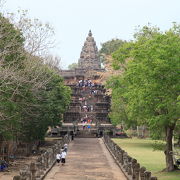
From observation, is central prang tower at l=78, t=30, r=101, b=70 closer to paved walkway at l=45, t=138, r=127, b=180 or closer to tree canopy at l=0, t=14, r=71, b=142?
tree canopy at l=0, t=14, r=71, b=142

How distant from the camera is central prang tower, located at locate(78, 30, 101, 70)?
3839 inches

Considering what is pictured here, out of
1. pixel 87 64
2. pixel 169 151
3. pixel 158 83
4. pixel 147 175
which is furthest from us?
pixel 87 64

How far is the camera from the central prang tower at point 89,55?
97500 mm

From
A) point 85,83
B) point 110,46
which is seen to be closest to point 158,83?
point 85,83

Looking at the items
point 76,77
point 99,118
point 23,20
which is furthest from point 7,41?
point 76,77

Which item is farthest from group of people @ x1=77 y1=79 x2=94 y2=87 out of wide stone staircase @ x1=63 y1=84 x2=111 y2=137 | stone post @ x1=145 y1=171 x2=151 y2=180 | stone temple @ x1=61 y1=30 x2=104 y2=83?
stone post @ x1=145 y1=171 x2=151 y2=180

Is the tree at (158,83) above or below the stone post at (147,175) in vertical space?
above

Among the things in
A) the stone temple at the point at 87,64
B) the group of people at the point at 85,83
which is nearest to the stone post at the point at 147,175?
the group of people at the point at 85,83

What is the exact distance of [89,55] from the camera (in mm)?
98438

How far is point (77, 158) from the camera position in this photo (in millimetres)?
34469

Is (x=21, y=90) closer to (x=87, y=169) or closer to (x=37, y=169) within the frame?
(x=87, y=169)

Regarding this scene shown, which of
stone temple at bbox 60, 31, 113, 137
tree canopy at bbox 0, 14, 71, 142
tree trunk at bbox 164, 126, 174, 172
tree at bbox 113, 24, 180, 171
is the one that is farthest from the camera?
stone temple at bbox 60, 31, 113, 137

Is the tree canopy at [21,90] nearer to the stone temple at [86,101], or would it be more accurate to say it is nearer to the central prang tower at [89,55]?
the stone temple at [86,101]

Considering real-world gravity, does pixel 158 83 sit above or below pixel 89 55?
below
